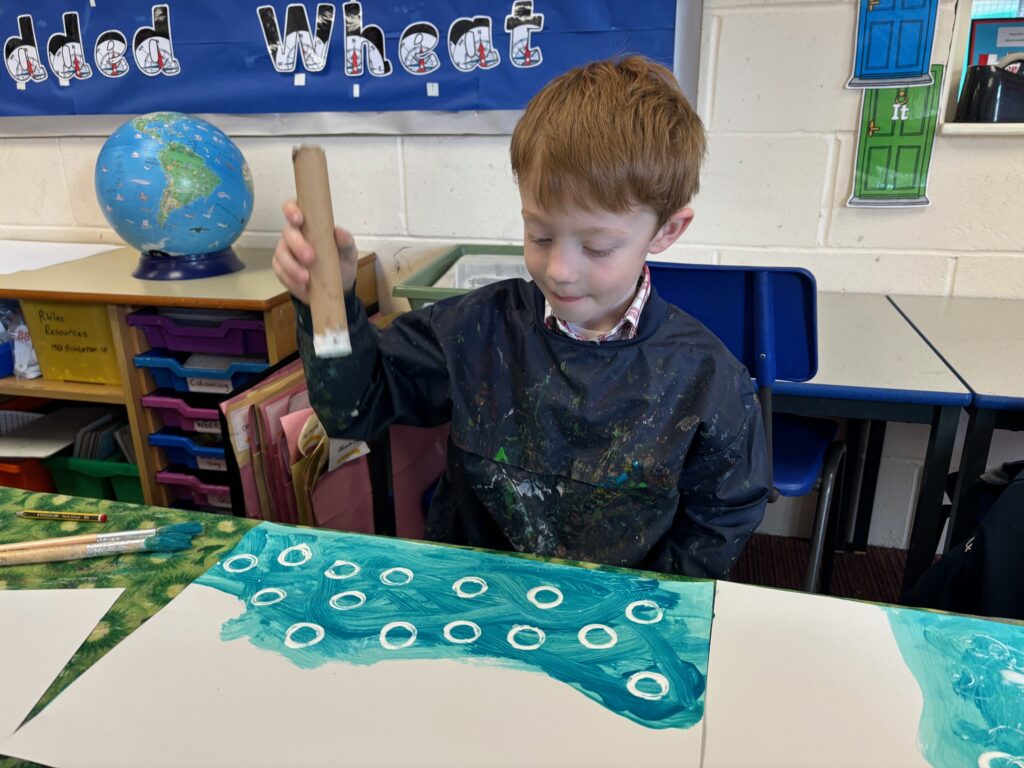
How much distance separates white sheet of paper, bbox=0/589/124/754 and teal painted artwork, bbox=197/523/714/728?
0.31 feet

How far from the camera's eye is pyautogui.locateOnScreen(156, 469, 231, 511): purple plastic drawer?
175cm

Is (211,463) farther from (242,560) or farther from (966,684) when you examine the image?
(966,684)

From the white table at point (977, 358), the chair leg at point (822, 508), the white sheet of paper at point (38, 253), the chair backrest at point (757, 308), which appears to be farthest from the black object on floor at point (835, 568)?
the white sheet of paper at point (38, 253)

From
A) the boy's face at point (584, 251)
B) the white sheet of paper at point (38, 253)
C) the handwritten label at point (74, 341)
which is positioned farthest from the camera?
the white sheet of paper at point (38, 253)

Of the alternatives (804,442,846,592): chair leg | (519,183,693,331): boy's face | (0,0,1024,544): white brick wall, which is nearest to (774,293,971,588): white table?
(804,442,846,592): chair leg

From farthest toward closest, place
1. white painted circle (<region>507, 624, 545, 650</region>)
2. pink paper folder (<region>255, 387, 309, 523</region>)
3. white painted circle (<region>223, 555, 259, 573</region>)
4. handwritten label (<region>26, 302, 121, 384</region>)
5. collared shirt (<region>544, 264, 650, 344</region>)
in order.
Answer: handwritten label (<region>26, 302, 121, 384</region>), pink paper folder (<region>255, 387, 309, 523</region>), collared shirt (<region>544, 264, 650, 344</region>), white painted circle (<region>223, 555, 259, 573</region>), white painted circle (<region>507, 624, 545, 650</region>)

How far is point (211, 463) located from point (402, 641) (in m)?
1.29

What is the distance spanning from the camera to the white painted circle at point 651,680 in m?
0.53

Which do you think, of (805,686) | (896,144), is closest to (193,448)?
(805,686)

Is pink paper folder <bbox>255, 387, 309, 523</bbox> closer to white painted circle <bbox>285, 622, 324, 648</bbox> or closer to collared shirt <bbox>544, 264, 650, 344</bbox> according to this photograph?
collared shirt <bbox>544, 264, 650, 344</bbox>

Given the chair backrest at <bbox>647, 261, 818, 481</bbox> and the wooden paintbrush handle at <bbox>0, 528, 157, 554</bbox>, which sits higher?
the chair backrest at <bbox>647, 261, 818, 481</bbox>

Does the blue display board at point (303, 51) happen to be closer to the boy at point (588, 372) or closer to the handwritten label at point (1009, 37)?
the handwritten label at point (1009, 37)

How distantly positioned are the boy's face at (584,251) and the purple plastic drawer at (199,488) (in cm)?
118

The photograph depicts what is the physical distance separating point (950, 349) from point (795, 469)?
0.37m
